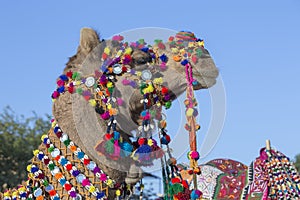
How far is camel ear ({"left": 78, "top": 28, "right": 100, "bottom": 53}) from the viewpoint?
9.36 feet

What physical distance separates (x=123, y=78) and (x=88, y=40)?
Answer: 0.28 meters

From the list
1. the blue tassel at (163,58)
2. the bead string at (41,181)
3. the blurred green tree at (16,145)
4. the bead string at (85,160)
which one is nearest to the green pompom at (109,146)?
the bead string at (85,160)

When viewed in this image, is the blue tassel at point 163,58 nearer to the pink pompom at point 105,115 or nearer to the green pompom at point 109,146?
the pink pompom at point 105,115

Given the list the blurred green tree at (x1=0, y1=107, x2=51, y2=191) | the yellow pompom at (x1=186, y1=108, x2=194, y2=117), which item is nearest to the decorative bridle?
the yellow pompom at (x1=186, y1=108, x2=194, y2=117)

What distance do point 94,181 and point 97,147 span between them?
6.7 inches

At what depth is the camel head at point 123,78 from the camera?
273 cm

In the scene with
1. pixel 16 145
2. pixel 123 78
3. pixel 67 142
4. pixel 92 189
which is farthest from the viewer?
pixel 16 145

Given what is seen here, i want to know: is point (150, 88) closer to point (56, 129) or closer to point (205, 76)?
point (205, 76)

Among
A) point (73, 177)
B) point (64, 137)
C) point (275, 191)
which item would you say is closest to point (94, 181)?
point (73, 177)

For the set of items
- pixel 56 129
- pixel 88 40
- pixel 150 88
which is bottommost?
pixel 56 129

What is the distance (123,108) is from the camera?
9.12 ft

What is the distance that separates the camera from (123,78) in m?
2.83

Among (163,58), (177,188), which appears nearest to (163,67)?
(163,58)

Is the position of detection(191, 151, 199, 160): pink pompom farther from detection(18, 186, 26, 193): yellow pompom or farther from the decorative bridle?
detection(18, 186, 26, 193): yellow pompom
